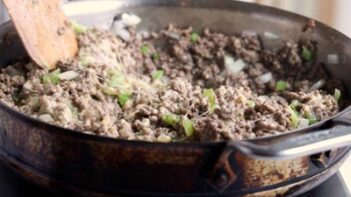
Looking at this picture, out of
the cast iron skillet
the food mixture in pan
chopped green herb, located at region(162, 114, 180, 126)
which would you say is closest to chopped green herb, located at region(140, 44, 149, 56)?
the food mixture in pan

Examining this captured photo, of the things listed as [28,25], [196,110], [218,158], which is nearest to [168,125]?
[196,110]

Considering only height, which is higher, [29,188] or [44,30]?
[44,30]

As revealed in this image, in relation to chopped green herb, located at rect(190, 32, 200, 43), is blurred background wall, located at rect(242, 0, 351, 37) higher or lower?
lower

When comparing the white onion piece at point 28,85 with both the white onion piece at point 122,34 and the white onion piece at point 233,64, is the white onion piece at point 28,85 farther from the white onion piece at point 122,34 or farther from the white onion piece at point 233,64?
the white onion piece at point 233,64

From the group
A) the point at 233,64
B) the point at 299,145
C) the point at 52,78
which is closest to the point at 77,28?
the point at 52,78

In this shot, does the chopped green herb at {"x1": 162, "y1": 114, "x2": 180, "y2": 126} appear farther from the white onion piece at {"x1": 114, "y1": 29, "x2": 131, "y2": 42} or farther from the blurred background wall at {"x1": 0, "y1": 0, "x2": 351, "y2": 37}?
the blurred background wall at {"x1": 0, "y1": 0, "x2": 351, "y2": 37}

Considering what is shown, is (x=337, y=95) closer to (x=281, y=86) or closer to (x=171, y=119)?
(x=281, y=86)
